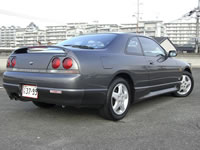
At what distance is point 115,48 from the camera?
3.24m

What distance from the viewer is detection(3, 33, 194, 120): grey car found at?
8.82 feet

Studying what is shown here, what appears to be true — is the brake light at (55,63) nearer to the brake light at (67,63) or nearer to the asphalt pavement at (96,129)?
the brake light at (67,63)

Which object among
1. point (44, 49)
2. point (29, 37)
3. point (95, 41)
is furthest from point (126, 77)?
point (29, 37)

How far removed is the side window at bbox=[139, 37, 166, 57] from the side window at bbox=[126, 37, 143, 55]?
166mm

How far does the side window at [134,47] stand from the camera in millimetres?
3505

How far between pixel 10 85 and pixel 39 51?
27.3 inches

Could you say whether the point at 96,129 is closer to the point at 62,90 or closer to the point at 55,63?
the point at 62,90

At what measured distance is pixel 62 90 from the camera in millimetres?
2656

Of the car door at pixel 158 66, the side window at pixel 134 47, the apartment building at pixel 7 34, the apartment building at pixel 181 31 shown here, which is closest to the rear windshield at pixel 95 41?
the side window at pixel 134 47

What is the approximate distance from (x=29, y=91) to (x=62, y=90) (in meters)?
0.57

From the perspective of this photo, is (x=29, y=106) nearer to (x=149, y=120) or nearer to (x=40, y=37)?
(x=149, y=120)

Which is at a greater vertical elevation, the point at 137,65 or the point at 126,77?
the point at 137,65

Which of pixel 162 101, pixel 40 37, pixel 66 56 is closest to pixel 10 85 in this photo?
pixel 66 56

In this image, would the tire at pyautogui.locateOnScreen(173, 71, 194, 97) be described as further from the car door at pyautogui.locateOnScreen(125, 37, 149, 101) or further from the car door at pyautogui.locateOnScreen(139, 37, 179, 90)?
the car door at pyautogui.locateOnScreen(125, 37, 149, 101)
